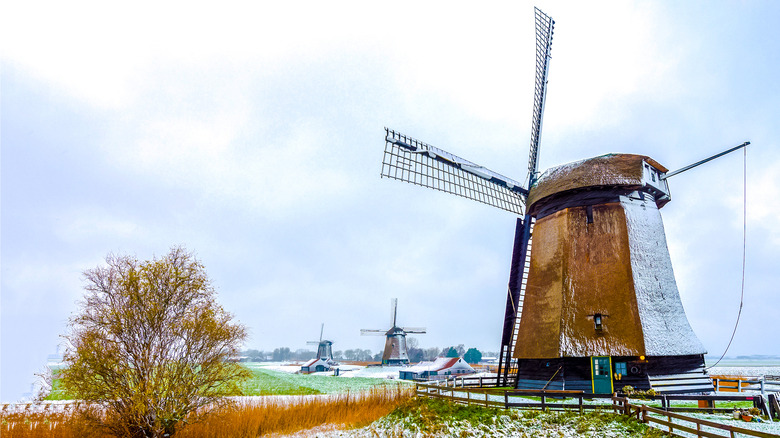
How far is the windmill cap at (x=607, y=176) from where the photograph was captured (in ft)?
49.8

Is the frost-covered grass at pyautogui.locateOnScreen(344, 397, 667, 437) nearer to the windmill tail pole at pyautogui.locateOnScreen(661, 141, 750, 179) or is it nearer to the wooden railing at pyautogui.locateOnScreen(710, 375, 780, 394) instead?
the wooden railing at pyautogui.locateOnScreen(710, 375, 780, 394)

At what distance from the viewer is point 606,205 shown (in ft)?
49.9

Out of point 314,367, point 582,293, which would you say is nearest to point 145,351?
point 582,293

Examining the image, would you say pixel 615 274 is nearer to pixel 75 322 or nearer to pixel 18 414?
pixel 75 322

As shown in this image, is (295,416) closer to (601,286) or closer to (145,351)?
(145,351)

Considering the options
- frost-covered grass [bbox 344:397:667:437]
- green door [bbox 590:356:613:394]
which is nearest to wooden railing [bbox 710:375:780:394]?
green door [bbox 590:356:613:394]

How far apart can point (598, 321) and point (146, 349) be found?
13.2m

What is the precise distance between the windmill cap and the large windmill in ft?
0.11

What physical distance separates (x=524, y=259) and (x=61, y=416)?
16093 millimetres

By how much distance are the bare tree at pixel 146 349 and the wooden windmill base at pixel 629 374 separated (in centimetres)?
995

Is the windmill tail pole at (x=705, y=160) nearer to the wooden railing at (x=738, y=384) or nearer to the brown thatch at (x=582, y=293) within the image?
the brown thatch at (x=582, y=293)

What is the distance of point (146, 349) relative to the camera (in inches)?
462

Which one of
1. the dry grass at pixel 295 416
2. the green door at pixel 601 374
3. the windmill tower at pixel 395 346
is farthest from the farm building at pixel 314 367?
the green door at pixel 601 374

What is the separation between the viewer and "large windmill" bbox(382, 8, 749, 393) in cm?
1362
